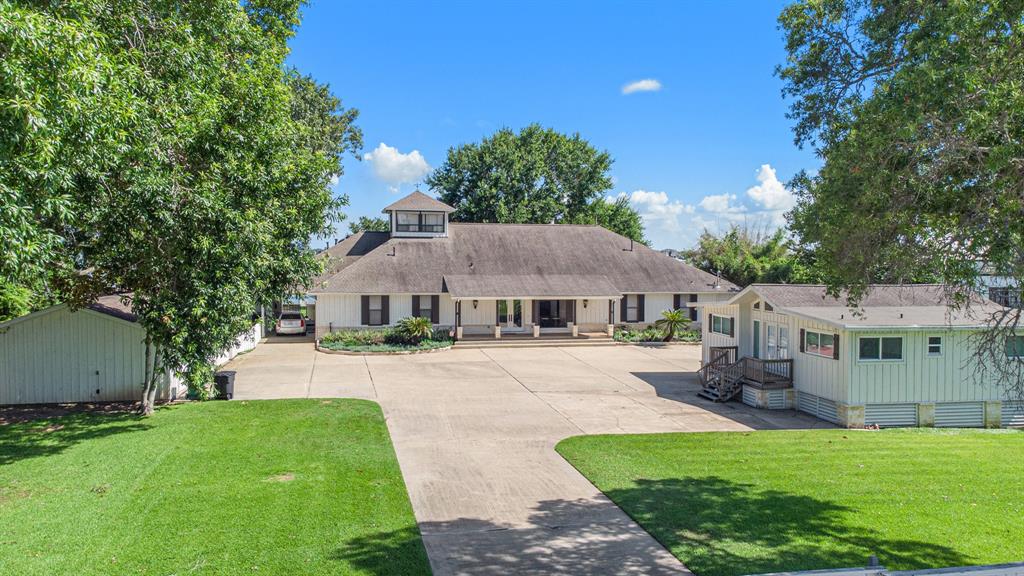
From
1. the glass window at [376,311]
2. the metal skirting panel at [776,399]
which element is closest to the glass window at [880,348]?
the metal skirting panel at [776,399]

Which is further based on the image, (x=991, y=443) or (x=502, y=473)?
(x=991, y=443)

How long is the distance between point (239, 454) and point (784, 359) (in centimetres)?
1486

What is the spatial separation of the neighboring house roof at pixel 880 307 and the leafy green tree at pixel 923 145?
6680 millimetres

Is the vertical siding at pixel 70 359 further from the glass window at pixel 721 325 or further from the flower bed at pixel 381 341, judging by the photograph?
the glass window at pixel 721 325

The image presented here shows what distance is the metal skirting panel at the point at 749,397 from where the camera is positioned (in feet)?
62.3

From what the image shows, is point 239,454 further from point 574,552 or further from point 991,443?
point 991,443

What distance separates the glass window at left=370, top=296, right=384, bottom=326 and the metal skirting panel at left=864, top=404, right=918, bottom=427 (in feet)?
75.0

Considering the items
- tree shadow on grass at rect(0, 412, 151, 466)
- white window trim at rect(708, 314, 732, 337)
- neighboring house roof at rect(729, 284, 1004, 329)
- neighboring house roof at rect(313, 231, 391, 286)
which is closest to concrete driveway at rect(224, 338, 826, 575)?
white window trim at rect(708, 314, 732, 337)

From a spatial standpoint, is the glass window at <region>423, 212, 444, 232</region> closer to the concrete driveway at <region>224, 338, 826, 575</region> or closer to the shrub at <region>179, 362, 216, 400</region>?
the concrete driveway at <region>224, 338, 826, 575</region>

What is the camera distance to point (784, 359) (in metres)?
19.4

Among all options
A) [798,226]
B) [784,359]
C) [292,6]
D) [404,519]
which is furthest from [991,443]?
[292,6]

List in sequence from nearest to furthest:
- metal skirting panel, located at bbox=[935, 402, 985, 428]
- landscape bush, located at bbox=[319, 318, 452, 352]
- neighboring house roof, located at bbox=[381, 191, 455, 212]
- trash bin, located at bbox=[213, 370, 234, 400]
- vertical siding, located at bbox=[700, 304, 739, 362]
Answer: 1. metal skirting panel, located at bbox=[935, 402, 985, 428]
2. trash bin, located at bbox=[213, 370, 234, 400]
3. vertical siding, located at bbox=[700, 304, 739, 362]
4. landscape bush, located at bbox=[319, 318, 452, 352]
5. neighboring house roof, located at bbox=[381, 191, 455, 212]

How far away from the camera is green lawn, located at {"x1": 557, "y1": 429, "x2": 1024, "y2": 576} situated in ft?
27.6

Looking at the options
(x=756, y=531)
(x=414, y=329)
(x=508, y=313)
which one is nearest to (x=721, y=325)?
(x=414, y=329)
